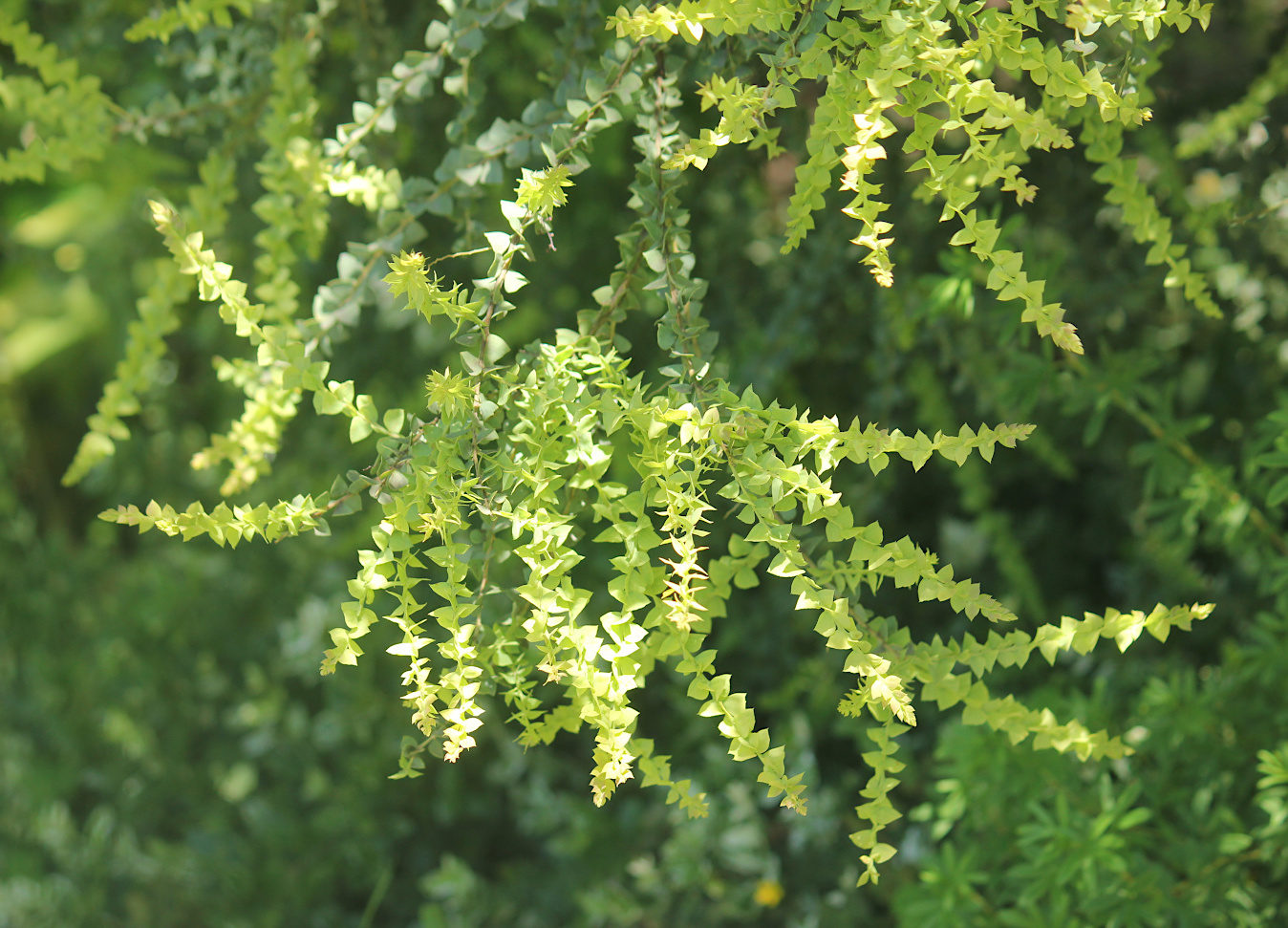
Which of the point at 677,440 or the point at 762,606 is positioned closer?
the point at 677,440

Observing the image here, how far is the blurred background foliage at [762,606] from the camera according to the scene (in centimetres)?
106

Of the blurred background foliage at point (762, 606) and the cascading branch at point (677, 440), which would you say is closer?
the cascading branch at point (677, 440)

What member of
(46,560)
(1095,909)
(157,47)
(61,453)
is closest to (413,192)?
(157,47)

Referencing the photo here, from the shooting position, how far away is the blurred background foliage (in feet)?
3.47

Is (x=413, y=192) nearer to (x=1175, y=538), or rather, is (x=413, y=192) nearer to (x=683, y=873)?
(x=683, y=873)

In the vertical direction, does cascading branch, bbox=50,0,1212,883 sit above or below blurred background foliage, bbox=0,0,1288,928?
above

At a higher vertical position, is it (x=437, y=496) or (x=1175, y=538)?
(x=437, y=496)

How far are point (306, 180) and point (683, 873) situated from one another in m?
0.99

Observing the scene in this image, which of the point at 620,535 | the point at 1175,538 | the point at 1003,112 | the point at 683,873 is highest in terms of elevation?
the point at 1003,112

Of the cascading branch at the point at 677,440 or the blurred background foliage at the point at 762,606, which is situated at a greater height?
the cascading branch at the point at 677,440

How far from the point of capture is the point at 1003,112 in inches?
25.0

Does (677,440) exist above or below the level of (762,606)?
above

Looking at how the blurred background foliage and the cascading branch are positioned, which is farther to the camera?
the blurred background foliage

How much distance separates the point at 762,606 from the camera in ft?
4.82
